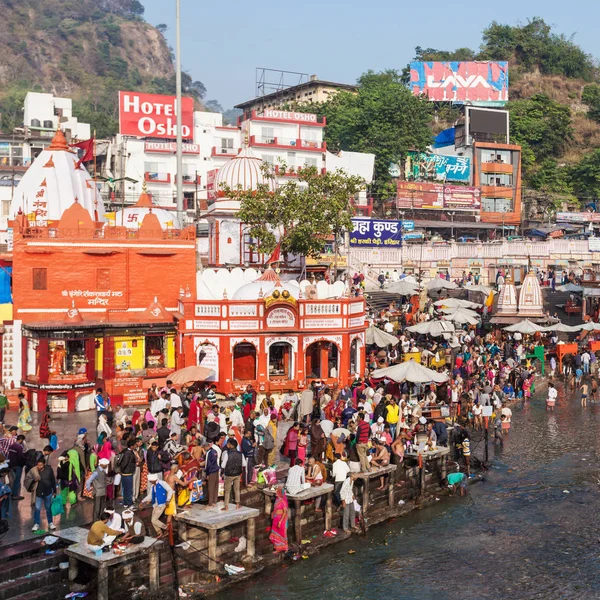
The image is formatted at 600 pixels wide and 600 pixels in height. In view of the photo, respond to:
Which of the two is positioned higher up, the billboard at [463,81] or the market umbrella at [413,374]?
the billboard at [463,81]

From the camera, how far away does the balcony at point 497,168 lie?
72.8 meters

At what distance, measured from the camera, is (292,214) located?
38875mm

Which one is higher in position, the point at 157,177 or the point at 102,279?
the point at 157,177

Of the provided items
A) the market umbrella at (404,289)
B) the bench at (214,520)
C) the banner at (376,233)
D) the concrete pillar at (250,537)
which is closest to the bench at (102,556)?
the bench at (214,520)

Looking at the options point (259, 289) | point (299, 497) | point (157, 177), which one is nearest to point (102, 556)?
point (299, 497)

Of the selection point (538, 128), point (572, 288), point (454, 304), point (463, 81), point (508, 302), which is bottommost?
point (454, 304)

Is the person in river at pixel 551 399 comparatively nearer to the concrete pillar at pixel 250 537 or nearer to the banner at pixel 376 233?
the concrete pillar at pixel 250 537

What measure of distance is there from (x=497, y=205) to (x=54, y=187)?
154 feet

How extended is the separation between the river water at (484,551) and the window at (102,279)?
1516cm

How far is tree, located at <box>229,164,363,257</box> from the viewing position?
39062mm

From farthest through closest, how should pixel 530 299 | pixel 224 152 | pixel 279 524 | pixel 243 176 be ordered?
pixel 224 152, pixel 530 299, pixel 243 176, pixel 279 524

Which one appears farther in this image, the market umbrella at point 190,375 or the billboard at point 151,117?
the billboard at point 151,117

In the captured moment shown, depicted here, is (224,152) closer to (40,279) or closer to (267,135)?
(267,135)

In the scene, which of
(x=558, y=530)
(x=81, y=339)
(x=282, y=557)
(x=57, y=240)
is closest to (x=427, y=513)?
(x=558, y=530)
